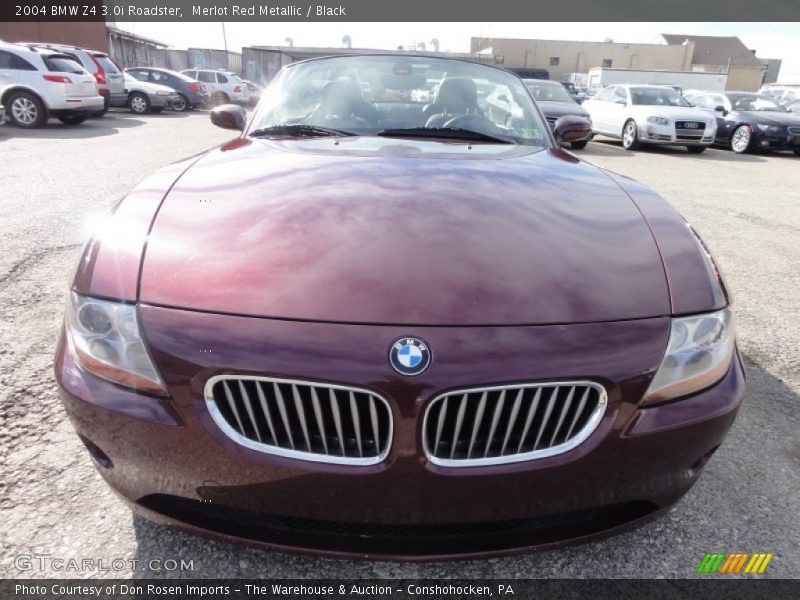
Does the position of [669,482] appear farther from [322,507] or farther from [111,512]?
[111,512]

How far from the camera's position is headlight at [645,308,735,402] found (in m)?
1.40

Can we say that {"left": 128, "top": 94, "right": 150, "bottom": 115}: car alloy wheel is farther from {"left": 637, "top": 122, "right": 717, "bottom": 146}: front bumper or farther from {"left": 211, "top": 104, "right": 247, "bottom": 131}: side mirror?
{"left": 211, "top": 104, "right": 247, "bottom": 131}: side mirror

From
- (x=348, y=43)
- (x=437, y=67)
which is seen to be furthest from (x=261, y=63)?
(x=437, y=67)

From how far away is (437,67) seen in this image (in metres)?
3.20

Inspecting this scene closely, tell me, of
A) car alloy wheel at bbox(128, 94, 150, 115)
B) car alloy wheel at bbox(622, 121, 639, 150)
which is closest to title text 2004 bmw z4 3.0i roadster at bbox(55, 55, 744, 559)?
car alloy wheel at bbox(622, 121, 639, 150)

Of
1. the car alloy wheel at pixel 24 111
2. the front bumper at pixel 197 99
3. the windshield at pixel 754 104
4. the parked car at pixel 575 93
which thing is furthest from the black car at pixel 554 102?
the front bumper at pixel 197 99

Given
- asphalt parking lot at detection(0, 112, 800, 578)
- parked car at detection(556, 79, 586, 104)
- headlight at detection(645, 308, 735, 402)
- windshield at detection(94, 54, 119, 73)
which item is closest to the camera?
headlight at detection(645, 308, 735, 402)

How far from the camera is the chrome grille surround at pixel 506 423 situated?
129 centimetres

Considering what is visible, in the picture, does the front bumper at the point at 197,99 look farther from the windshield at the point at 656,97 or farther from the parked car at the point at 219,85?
the windshield at the point at 656,97

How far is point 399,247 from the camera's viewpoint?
1.52 meters

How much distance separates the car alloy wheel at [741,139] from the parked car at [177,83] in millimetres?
16476

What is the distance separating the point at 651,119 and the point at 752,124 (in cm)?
255

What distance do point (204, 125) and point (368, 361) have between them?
15.6 meters

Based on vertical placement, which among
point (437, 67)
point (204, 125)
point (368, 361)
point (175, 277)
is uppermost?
point (437, 67)
